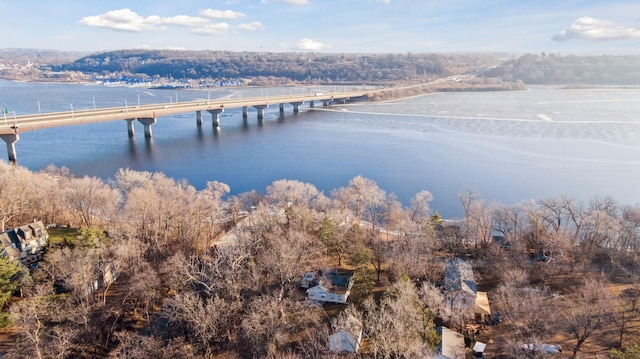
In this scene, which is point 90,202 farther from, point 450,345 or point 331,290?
point 450,345

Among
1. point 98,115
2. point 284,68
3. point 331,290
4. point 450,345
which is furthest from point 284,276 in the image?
point 284,68

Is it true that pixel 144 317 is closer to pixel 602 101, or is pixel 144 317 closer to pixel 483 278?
pixel 483 278

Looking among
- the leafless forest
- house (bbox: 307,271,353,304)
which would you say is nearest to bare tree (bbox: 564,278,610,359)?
the leafless forest

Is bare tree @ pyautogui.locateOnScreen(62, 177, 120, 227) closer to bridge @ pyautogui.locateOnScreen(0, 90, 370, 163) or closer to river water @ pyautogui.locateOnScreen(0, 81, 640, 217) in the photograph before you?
river water @ pyautogui.locateOnScreen(0, 81, 640, 217)

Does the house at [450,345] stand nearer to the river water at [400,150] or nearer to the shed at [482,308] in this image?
the shed at [482,308]

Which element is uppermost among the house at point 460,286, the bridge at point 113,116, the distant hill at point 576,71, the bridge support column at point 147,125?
the distant hill at point 576,71

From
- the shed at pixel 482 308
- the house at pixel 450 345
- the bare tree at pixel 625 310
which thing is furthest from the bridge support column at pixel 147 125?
the bare tree at pixel 625 310
